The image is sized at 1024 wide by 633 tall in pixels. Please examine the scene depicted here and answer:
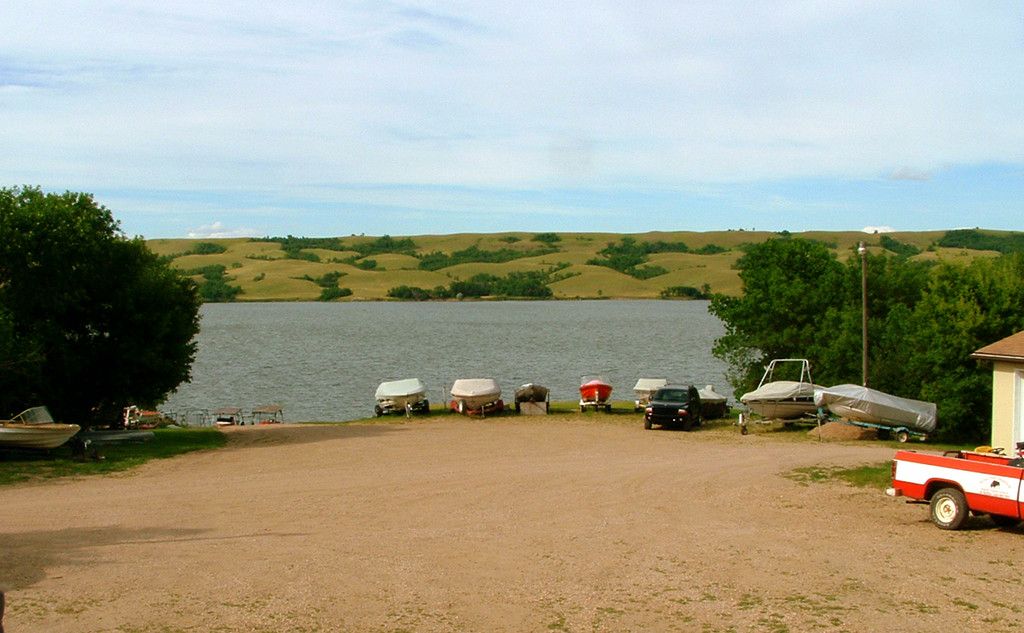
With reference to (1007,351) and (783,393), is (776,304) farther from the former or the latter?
(1007,351)

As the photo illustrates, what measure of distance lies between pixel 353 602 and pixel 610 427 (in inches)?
983

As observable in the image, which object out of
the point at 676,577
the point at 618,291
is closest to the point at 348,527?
the point at 676,577

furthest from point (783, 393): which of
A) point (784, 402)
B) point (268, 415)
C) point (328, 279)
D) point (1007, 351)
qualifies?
point (328, 279)

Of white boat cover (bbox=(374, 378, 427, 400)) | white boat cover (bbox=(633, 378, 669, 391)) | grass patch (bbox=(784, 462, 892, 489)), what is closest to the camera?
grass patch (bbox=(784, 462, 892, 489))

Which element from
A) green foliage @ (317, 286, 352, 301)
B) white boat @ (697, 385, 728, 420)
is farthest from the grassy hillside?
white boat @ (697, 385, 728, 420)

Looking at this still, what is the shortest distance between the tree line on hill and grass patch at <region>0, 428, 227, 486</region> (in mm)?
23812

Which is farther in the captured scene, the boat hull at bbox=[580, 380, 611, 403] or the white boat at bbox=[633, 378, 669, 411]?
the white boat at bbox=[633, 378, 669, 411]

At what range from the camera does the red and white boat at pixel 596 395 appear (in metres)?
41.4

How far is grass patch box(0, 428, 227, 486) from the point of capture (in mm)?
23016

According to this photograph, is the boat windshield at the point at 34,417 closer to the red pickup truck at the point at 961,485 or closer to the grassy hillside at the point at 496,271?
the red pickup truck at the point at 961,485

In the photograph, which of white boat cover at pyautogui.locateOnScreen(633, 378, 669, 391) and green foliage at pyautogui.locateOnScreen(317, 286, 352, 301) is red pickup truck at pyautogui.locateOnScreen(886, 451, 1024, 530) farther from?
green foliage at pyautogui.locateOnScreen(317, 286, 352, 301)

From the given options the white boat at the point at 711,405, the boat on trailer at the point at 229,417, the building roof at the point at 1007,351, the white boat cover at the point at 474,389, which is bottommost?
the boat on trailer at the point at 229,417

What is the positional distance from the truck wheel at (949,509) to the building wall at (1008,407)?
791 cm

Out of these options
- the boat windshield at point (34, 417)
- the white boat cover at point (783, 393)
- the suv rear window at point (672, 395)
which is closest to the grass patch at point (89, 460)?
the boat windshield at point (34, 417)
